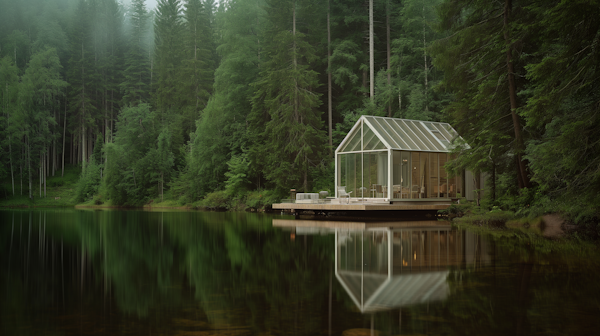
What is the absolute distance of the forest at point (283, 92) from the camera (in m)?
12.6

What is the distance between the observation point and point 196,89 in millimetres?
44094

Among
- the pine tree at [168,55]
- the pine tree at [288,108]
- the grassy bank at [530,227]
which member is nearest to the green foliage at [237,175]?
the pine tree at [288,108]

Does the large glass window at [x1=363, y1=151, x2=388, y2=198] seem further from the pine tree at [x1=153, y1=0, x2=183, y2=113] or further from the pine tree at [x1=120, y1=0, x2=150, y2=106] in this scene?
the pine tree at [x1=120, y1=0, x2=150, y2=106]

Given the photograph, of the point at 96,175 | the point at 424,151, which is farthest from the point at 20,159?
the point at 424,151

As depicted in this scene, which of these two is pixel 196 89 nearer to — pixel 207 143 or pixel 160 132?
pixel 160 132

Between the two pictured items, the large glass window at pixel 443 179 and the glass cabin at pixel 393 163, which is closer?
the glass cabin at pixel 393 163

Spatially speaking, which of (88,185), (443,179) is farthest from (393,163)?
(88,185)

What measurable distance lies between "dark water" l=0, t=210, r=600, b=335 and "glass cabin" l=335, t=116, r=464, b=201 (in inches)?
450

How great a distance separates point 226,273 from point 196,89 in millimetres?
39446

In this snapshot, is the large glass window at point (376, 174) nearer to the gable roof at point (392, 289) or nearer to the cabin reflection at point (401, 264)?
the cabin reflection at point (401, 264)

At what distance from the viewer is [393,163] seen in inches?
817

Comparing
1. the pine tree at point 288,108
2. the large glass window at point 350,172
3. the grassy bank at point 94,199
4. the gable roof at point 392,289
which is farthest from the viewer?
the grassy bank at point 94,199

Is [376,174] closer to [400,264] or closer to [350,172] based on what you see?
[350,172]

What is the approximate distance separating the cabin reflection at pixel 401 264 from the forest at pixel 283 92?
11.7 ft
